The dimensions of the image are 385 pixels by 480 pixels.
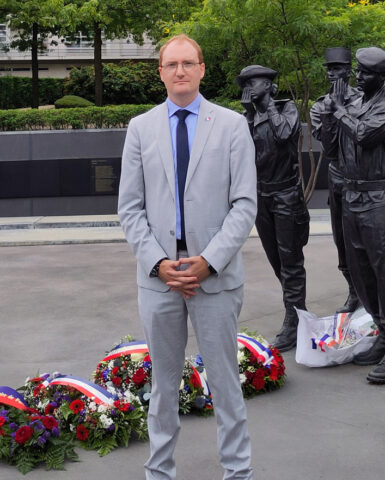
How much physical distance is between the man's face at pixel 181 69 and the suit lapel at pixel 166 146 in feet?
0.45

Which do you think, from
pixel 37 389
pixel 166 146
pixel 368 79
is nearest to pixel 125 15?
pixel 368 79

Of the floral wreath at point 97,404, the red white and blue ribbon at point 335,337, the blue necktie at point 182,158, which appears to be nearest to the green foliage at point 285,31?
the red white and blue ribbon at point 335,337

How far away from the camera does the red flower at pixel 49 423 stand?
4.43m

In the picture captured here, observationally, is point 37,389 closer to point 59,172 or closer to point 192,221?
point 192,221

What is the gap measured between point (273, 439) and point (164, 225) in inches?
66.4

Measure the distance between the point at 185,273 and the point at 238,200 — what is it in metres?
0.42

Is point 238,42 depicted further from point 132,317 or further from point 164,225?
point 164,225

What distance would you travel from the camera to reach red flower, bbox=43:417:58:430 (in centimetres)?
443

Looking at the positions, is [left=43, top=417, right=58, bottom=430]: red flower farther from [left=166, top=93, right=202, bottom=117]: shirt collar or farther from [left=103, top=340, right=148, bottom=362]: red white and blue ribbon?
[left=166, top=93, right=202, bottom=117]: shirt collar

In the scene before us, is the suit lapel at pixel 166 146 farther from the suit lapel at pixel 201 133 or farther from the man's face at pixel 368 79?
the man's face at pixel 368 79

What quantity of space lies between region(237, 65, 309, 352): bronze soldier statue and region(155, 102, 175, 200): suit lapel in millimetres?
2491

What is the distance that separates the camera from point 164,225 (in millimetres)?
3582

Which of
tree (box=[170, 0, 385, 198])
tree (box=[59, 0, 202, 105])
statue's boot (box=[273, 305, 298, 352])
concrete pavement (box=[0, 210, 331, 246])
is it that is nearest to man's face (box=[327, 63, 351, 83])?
statue's boot (box=[273, 305, 298, 352])

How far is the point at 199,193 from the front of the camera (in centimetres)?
353
